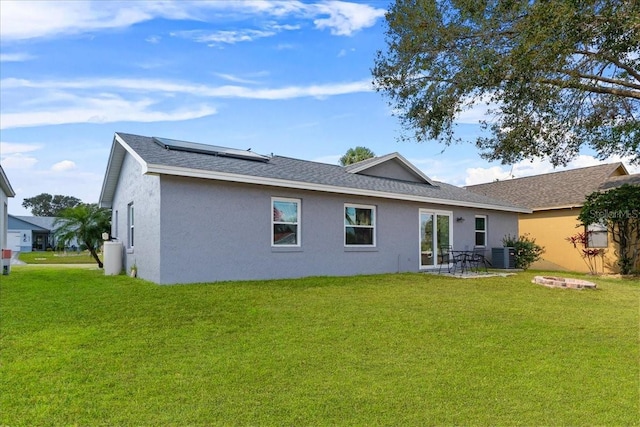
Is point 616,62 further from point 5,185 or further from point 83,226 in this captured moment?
point 5,185

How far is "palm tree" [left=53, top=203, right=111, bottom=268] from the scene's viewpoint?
16.3 meters

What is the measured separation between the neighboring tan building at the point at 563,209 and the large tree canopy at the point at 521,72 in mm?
8087

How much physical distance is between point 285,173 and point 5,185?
14.0m

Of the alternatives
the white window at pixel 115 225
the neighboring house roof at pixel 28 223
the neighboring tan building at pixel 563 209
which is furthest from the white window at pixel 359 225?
the neighboring house roof at pixel 28 223

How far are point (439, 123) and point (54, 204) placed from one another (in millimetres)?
84426

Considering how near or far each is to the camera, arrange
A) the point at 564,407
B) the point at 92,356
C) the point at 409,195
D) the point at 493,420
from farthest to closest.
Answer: the point at 409,195 < the point at 92,356 < the point at 564,407 < the point at 493,420

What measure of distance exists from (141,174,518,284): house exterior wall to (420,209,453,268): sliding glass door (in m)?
1.00

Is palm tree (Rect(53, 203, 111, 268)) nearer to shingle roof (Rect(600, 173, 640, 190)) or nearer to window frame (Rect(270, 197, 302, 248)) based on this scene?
window frame (Rect(270, 197, 302, 248))

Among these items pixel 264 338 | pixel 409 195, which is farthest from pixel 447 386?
pixel 409 195

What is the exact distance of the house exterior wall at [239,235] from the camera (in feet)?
31.4

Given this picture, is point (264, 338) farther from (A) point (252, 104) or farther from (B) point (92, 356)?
(A) point (252, 104)

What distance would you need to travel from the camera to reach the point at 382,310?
7363 mm

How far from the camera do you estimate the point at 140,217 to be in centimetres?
1154

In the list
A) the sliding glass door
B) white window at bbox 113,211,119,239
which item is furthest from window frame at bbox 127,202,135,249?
the sliding glass door
